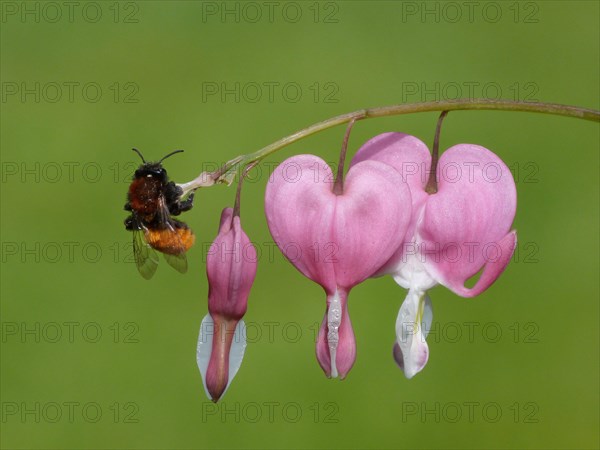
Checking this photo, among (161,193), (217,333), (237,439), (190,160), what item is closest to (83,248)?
(190,160)

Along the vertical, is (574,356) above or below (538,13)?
below

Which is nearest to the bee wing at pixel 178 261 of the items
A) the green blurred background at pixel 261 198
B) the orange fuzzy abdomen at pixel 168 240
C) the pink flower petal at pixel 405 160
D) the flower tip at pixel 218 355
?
the orange fuzzy abdomen at pixel 168 240

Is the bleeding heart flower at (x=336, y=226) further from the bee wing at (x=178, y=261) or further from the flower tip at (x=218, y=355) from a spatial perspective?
the bee wing at (x=178, y=261)

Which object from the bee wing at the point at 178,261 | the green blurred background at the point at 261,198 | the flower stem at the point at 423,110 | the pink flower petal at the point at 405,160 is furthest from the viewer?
the green blurred background at the point at 261,198

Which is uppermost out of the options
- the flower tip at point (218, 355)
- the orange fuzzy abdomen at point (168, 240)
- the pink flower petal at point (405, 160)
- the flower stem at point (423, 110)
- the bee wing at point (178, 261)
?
the flower stem at point (423, 110)

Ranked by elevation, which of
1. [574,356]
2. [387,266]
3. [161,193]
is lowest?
[574,356]

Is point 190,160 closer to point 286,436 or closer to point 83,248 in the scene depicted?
point 83,248

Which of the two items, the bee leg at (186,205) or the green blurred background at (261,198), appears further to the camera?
the green blurred background at (261,198)

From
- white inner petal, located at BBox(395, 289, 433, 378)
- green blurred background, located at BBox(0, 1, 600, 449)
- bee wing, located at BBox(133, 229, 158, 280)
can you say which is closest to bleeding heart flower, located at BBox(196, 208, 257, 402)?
white inner petal, located at BBox(395, 289, 433, 378)
